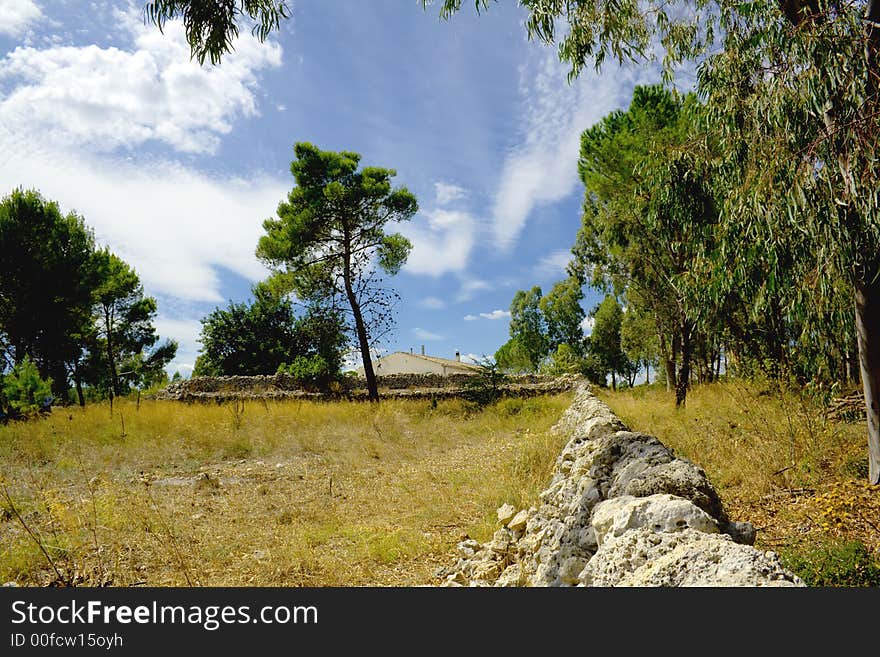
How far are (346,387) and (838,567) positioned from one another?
57.3ft

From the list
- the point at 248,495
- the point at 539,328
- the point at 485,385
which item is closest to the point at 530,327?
the point at 539,328

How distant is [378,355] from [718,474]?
14.1m

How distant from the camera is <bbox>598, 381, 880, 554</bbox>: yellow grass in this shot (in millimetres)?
3678

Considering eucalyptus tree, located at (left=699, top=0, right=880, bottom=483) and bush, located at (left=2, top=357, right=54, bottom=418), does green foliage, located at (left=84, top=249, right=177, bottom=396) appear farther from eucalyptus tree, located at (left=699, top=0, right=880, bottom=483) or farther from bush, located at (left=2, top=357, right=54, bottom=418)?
eucalyptus tree, located at (left=699, top=0, right=880, bottom=483)

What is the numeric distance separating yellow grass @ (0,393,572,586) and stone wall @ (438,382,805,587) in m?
0.61

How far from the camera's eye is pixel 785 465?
4992mm

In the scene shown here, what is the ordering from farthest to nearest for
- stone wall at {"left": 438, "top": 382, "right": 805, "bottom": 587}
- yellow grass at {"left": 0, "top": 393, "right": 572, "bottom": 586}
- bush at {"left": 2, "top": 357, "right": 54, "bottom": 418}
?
1. bush at {"left": 2, "top": 357, "right": 54, "bottom": 418}
2. yellow grass at {"left": 0, "top": 393, "right": 572, "bottom": 586}
3. stone wall at {"left": 438, "top": 382, "right": 805, "bottom": 587}

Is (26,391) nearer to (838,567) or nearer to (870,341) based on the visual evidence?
(838,567)

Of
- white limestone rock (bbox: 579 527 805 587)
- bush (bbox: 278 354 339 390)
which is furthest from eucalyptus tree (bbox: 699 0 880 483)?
bush (bbox: 278 354 339 390)

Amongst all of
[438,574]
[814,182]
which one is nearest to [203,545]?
[438,574]

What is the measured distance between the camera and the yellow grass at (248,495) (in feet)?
12.7

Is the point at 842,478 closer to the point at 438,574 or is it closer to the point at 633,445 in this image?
the point at 633,445

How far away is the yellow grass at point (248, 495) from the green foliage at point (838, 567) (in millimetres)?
2199

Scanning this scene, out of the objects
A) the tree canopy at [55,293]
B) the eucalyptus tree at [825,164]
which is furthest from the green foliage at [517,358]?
the eucalyptus tree at [825,164]
